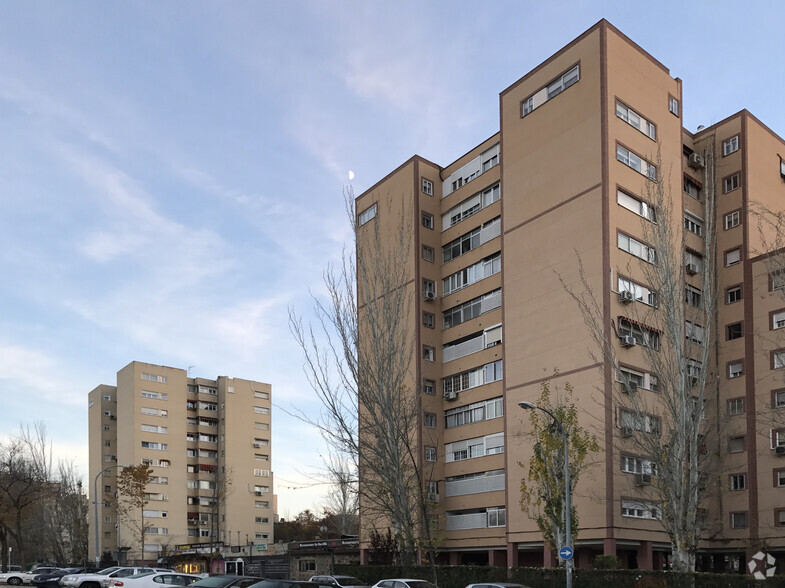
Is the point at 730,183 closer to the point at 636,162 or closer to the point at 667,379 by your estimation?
the point at 636,162

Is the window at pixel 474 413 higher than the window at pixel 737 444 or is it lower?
higher

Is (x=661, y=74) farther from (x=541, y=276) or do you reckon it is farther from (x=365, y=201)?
(x=365, y=201)

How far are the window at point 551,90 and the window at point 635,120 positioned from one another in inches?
118

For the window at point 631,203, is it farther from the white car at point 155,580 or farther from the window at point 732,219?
the white car at point 155,580

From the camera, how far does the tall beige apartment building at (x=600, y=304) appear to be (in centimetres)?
4222

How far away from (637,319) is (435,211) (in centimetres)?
1979

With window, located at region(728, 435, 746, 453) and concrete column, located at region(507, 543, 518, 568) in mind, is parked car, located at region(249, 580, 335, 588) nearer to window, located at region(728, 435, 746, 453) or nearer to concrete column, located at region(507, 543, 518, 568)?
concrete column, located at region(507, 543, 518, 568)

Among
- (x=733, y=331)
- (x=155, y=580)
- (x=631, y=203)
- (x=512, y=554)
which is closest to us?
(x=155, y=580)

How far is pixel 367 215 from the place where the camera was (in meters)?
62.2

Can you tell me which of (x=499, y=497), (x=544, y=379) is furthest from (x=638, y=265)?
(x=499, y=497)

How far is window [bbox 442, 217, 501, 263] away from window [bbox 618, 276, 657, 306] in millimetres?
11205

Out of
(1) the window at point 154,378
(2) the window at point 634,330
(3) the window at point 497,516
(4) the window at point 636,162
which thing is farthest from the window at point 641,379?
(1) the window at point 154,378

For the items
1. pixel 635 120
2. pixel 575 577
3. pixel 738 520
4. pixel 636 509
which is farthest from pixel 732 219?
pixel 575 577

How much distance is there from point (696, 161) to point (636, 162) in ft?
23.1
